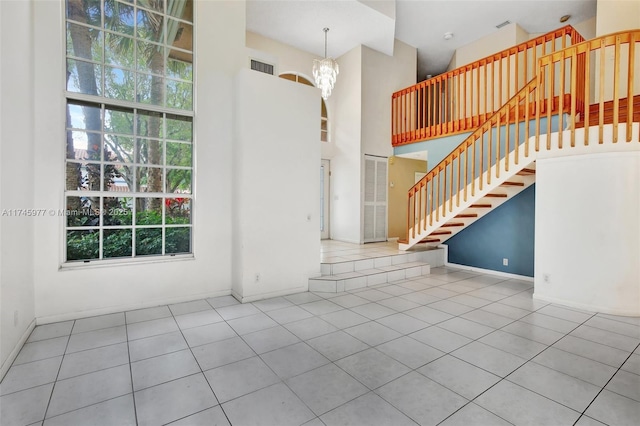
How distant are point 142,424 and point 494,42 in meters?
8.87

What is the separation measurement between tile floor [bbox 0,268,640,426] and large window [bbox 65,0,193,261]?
974mm

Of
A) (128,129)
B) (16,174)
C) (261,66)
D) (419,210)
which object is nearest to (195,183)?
(128,129)

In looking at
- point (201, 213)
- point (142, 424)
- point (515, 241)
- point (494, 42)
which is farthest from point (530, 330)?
point (494, 42)

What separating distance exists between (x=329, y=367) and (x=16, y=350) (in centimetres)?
260

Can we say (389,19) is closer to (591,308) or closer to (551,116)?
(551,116)

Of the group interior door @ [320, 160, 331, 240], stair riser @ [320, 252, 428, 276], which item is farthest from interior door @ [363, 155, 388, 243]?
stair riser @ [320, 252, 428, 276]

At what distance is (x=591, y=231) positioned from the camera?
11.8 feet

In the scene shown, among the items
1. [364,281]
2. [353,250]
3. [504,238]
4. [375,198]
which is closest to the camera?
[364,281]

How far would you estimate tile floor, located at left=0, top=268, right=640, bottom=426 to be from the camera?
6.10 ft

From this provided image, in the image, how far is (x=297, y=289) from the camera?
4.30 meters

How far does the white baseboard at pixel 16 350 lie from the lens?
2244 millimetres

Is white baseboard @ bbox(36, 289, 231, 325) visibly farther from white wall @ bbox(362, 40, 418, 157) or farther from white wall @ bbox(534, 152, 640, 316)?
white wall @ bbox(362, 40, 418, 157)

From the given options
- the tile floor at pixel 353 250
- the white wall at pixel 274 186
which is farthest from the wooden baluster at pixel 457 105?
the white wall at pixel 274 186

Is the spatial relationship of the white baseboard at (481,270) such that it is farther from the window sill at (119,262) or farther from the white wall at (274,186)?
the window sill at (119,262)
